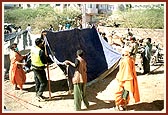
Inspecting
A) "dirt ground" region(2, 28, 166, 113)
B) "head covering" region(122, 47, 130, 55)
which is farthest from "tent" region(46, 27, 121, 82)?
"head covering" region(122, 47, 130, 55)

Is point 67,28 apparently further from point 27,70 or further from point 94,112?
point 94,112

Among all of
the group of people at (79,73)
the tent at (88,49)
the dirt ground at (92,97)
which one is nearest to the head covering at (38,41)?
the group of people at (79,73)

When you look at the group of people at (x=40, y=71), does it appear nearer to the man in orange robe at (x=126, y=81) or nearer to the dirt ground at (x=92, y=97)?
the dirt ground at (x=92, y=97)

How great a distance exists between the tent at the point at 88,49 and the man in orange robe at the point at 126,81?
1.51ft

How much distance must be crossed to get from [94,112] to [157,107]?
92 centimetres

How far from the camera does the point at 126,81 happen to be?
587 centimetres

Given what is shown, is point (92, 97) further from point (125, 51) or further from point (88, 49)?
point (125, 51)

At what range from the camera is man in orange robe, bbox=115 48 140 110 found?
584 cm

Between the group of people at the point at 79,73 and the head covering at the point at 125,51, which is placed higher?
the head covering at the point at 125,51

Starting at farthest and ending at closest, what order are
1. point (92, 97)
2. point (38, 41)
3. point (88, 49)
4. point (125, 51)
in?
1. point (88, 49)
2. point (92, 97)
3. point (38, 41)
4. point (125, 51)

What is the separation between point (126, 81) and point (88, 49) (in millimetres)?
924

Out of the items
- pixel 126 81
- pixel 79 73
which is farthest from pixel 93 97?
pixel 126 81

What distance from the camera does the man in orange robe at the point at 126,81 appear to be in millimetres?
5844

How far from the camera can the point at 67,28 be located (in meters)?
6.41
